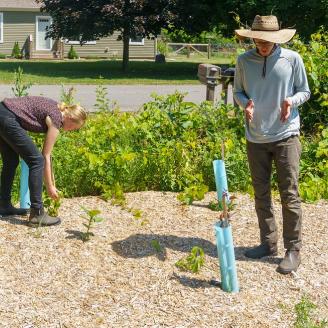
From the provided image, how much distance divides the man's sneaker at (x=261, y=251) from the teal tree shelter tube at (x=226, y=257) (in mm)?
633

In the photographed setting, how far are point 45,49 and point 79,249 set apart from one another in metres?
36.3

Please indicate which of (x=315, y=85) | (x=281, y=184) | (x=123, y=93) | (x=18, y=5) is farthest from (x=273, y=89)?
(x=18, y=5)

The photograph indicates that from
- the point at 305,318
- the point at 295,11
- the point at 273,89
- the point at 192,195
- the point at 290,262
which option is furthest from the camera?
the point at 295,11

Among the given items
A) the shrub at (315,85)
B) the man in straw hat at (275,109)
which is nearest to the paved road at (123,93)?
the shrub at (315,85)

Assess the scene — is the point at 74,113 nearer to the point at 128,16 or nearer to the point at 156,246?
the point at 156,246

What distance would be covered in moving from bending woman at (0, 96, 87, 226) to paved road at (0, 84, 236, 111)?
8536 millimetres

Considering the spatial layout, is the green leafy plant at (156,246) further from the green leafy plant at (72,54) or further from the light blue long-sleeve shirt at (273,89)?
the green leafy plant at (72,54)

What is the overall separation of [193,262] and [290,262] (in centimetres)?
67

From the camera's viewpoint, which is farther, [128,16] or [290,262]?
[128,16]

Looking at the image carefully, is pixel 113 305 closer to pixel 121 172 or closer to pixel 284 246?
pixel 284 246

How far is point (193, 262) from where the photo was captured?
4594 millimetres

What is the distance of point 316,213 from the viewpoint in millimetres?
6098

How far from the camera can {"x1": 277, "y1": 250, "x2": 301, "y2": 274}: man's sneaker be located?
186 inches

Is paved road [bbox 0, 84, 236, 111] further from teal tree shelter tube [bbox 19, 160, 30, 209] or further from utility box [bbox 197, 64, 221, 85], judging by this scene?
teal tree shelter tube [bbox 19, 160, 30, 209]
